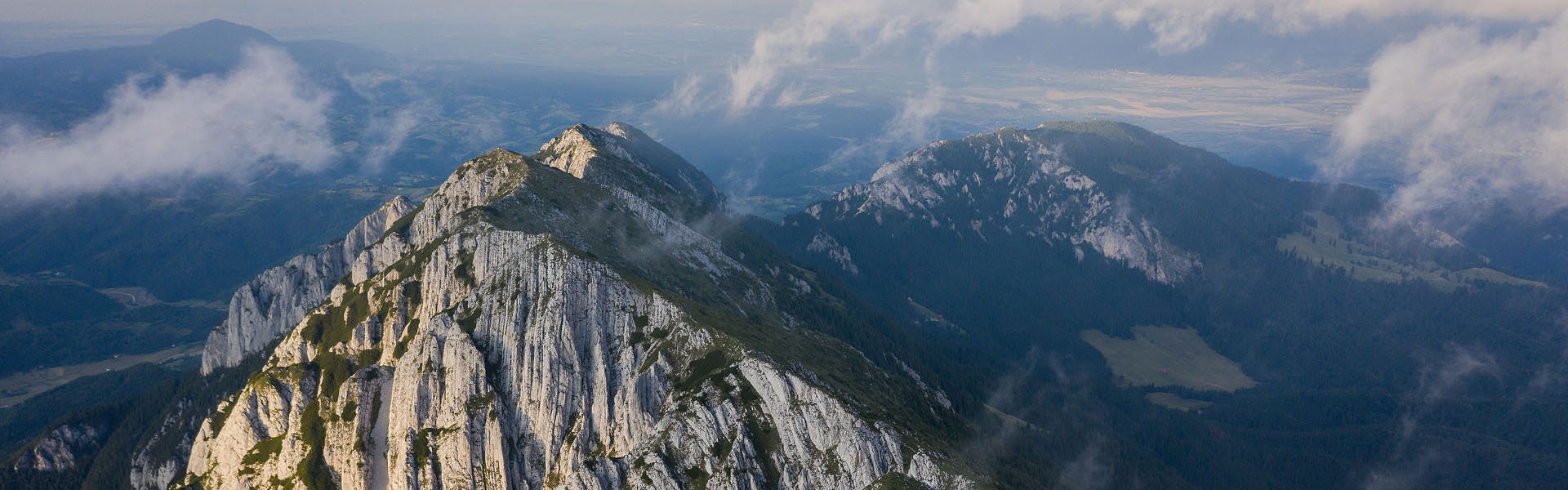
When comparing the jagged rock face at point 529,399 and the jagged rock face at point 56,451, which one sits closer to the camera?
the jagged rock face at point 529,399

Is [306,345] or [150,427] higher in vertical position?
[306,345]

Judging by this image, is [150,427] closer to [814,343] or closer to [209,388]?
[209,388]

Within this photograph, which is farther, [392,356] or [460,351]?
[392,356]

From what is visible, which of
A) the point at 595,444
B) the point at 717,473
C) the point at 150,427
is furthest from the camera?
the point at 150,427

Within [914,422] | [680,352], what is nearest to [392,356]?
[680,352]

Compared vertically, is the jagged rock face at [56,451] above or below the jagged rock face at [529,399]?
below

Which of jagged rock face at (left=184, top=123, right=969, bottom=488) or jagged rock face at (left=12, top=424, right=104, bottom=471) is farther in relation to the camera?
jagged rock face at (left=12, top=424, right=104, bottom=471)
